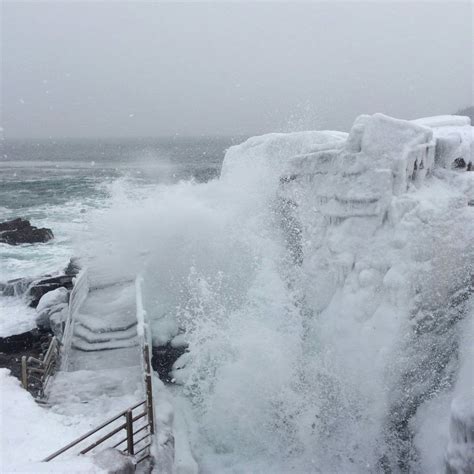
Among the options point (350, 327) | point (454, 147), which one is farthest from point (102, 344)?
point (454, 147)

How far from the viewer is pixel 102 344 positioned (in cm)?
1073

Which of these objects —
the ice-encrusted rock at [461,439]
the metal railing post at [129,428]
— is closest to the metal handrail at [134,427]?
the metal railing post at [129,428]

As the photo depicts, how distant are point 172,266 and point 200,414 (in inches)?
244

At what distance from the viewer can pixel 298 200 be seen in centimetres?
1047

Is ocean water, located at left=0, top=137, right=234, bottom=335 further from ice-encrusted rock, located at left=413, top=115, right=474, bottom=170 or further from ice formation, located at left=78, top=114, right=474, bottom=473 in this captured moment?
ice-encrusted rock, located at left=413, top=115, right=474, bottom=170

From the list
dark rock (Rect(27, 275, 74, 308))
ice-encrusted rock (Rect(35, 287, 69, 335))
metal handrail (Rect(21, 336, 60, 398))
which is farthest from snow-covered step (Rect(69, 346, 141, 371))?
dark rock (Rect(27, 275, 74, 308))

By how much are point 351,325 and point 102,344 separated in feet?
19.2

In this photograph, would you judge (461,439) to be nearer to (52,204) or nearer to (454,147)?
(454,147)

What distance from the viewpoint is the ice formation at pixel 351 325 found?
8016 millimetres

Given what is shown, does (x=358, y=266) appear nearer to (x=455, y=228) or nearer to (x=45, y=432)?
(x=455, y=228)

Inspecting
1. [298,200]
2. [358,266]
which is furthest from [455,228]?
[298,200]

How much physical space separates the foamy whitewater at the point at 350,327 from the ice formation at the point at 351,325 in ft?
0.08

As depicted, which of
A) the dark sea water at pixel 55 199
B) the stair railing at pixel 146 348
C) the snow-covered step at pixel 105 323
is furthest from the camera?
the dark sea water at pixel 55 199

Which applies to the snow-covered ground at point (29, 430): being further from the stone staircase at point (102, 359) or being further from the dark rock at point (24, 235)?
the dark rock at point (24, 235)
